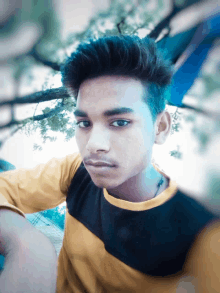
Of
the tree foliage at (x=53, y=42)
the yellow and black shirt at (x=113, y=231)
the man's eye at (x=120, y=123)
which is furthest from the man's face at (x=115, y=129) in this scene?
the tree foliage at (x=53, y=42)

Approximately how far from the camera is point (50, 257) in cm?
36

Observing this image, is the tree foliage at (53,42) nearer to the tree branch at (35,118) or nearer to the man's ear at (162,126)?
the tree branch at (35,118)

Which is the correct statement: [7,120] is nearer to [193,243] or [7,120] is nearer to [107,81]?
[107,81]

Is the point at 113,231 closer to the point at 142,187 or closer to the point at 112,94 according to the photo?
the point at 142,187

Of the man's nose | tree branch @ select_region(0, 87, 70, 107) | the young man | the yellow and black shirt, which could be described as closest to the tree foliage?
tree branch @ select_region(0, 87, 70, 107)

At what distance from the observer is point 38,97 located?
30.1 inches

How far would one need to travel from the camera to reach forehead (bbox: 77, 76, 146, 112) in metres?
0.49

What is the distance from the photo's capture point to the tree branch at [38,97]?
0.76 meters

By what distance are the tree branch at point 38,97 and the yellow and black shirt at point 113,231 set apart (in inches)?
12.6

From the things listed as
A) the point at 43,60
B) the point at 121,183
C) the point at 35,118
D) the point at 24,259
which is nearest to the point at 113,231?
the point at 121,183

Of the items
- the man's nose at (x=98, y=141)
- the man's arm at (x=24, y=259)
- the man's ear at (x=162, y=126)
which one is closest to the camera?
the man's arm at (x=24, y=259)

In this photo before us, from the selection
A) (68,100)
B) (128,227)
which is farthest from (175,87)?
(128,227)

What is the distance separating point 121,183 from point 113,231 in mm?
207

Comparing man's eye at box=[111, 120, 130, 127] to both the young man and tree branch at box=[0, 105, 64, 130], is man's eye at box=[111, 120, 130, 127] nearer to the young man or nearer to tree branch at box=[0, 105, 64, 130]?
the young man
